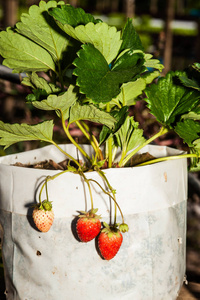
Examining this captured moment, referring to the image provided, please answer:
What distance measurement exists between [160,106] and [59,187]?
236mm

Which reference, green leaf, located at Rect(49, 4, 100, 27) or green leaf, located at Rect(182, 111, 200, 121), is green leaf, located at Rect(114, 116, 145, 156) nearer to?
A: green leaf, located at Rect(182, 111, 200, 121)

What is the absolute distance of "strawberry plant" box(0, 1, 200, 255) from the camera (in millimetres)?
500

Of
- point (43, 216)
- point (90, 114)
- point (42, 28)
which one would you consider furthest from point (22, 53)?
point (43, 216)

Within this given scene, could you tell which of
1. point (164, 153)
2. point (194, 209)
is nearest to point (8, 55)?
point (164, 153)

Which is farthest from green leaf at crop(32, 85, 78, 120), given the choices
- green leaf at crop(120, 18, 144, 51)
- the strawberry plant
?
green leaf at crop(120, 18, 144, 51)

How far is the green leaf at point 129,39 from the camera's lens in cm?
56

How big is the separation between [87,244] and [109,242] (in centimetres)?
5

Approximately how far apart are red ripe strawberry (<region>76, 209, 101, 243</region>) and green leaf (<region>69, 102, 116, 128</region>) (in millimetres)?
135

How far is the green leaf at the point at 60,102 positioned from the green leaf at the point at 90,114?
1cm

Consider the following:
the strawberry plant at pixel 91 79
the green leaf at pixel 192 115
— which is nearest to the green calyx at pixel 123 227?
the strawberry plant at pixel 91 79

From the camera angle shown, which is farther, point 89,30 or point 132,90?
point 132,90

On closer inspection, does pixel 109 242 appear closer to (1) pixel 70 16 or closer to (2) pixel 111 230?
(2) pixel 111 230

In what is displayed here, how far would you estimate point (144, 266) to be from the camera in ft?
1.87

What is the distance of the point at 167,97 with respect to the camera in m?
0.65
